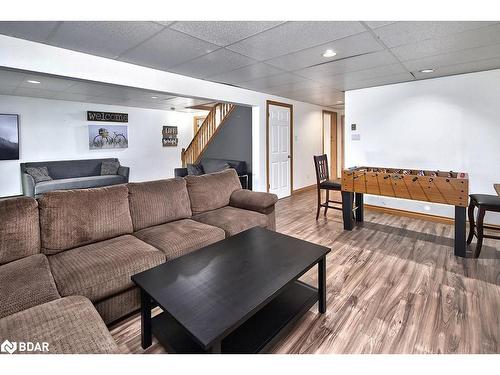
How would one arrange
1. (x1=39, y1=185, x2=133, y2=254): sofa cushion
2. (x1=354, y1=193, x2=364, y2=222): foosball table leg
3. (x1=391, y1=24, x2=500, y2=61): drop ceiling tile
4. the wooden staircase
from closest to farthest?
(x1=39, y1=185, x2=133, y2=254): sofa cushion
(x1=391, y1=24, x2=500, y2=61): drop ceiling tile
(x1=354, y1=193, x2=364, y2=222): foosball table leg
the wooden staircase

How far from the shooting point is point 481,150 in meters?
3.79

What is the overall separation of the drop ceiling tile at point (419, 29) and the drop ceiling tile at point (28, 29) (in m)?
2.86

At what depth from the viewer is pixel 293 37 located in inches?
97.9

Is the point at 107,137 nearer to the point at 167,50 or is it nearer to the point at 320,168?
the point at 167,50

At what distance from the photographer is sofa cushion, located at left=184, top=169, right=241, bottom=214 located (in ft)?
9.92

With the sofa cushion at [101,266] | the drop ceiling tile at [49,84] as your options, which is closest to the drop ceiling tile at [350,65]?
the sofa cushion at [101,266]

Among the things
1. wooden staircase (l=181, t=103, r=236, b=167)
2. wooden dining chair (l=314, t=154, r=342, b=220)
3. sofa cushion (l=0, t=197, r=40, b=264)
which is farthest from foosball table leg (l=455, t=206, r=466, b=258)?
wooden staircase (l=181, t=103, r=236, b=167)

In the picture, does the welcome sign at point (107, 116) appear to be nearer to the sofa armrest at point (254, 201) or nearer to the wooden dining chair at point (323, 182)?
the sofa armrest at point (254, 201)

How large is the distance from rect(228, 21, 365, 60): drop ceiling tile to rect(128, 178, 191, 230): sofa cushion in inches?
64.0

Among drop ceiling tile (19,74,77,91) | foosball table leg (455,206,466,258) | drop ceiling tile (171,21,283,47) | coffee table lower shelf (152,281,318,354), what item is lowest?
coffee table lower shelf (152,281,318,354)

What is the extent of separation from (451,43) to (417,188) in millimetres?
1557

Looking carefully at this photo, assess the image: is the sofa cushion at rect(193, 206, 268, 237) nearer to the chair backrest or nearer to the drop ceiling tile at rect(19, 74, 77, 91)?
the chair backrest

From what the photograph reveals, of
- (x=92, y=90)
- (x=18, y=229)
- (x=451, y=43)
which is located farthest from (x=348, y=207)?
(x=92, y=90)
